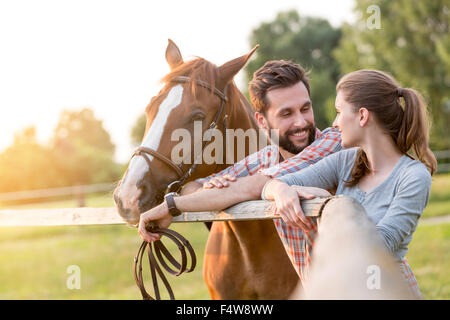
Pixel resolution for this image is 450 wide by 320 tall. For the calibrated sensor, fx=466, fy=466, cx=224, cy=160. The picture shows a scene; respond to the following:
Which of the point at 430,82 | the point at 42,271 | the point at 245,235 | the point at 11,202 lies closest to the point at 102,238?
the point at 42,271

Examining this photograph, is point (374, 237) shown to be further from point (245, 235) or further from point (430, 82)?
point (430, 82)

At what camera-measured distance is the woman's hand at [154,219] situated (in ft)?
7.86

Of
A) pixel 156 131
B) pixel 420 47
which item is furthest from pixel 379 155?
pixel 420 47

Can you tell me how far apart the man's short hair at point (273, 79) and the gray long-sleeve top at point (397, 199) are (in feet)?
2.57

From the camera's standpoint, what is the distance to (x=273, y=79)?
2.73 meters

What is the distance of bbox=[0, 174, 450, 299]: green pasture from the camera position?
26.8 feet

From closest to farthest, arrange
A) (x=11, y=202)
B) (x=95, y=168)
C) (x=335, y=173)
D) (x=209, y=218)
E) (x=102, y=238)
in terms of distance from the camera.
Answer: (x=335, y=173) → (x=209, y=218) → (x=102, y=238) → (x=11, y=202) → (x=95, y=168)

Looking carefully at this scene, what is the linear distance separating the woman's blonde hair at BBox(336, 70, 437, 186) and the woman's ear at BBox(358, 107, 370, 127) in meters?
0.02

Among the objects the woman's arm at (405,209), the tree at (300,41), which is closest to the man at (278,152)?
the woman's arm at (405,209)

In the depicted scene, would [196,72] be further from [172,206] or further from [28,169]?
[28,169]

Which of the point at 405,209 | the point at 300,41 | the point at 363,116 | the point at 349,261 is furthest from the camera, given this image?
the point at 300,41

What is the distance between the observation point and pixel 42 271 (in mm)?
11023

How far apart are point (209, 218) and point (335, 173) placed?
679 millimetres

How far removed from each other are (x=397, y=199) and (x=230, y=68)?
161 cm
